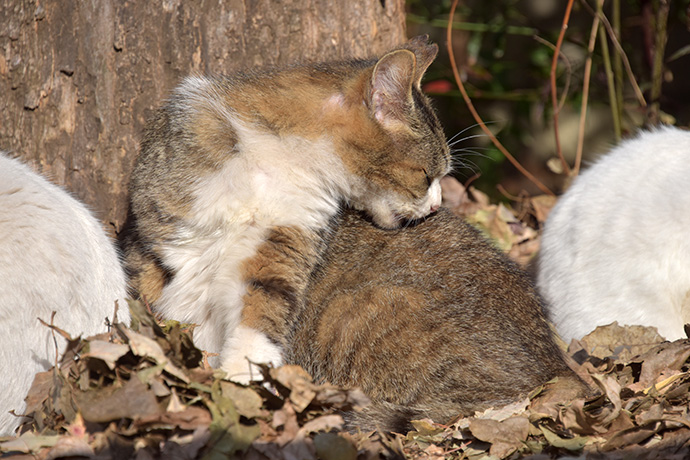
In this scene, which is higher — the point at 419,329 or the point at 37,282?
the point at 37,282

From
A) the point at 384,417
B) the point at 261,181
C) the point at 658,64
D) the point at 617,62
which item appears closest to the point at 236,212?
the point at 261,181

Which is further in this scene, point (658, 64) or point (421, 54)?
point (658, 64)

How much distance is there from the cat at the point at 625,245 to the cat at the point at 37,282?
7.05 ft

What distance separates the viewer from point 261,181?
2.77m

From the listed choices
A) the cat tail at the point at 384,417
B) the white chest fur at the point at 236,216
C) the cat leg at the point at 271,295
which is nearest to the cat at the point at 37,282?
the white chest fur at the point at 236,216

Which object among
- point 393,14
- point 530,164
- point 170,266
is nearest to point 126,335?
point 170,266

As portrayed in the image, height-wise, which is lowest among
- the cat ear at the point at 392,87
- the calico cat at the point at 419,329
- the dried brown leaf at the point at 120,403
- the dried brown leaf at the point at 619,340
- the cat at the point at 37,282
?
the dried brown leaf at the point at 619,340

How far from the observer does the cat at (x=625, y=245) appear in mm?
3051

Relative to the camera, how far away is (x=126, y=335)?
83.4 inches

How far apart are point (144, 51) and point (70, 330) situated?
1.48 meters

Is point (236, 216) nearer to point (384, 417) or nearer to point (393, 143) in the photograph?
point (393, 143)

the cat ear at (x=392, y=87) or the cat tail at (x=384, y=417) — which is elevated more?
the cat ear at (x=392, y=87)

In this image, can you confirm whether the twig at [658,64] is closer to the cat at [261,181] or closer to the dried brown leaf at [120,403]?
the cat at [261,181]

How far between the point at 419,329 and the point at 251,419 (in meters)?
0.87
